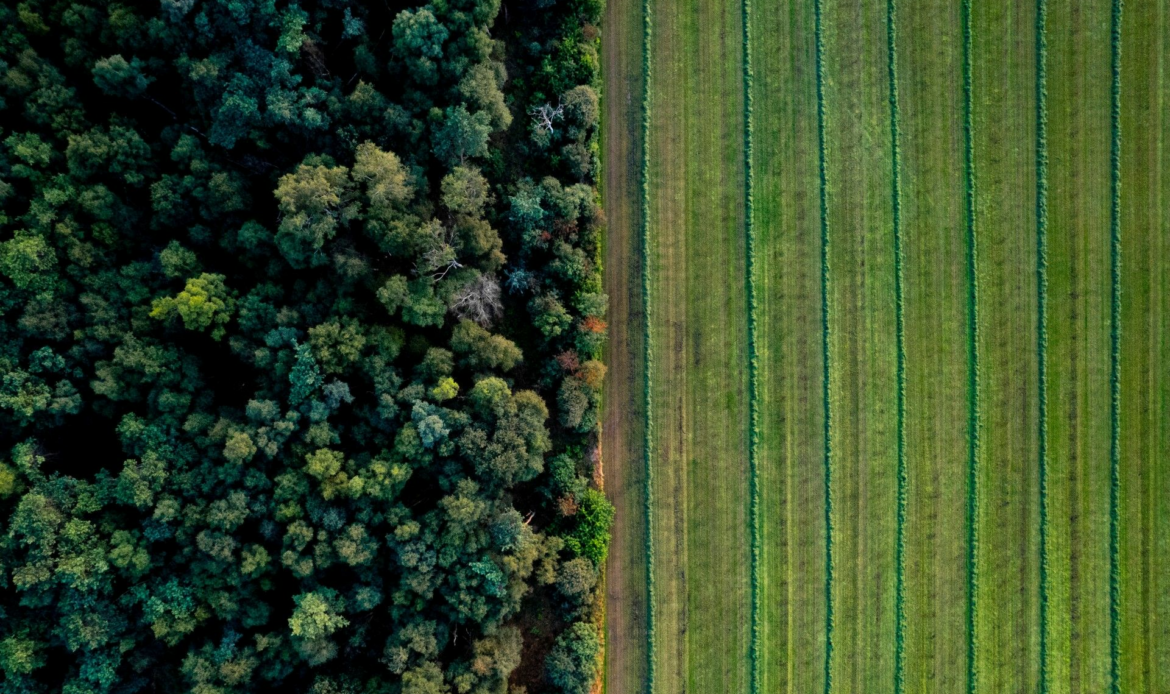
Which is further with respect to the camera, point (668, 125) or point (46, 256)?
point (668, 125)

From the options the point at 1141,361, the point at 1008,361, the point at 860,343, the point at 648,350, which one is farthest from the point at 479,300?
the point at 1141,361

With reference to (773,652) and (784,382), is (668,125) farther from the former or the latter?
(773,652)

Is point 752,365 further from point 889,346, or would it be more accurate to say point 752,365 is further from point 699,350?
point 889,346

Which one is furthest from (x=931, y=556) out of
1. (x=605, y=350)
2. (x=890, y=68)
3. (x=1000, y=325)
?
(x=890, y=68)

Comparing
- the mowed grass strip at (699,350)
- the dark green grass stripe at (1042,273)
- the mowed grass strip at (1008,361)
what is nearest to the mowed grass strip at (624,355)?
the mowed grass strip at (699,350)

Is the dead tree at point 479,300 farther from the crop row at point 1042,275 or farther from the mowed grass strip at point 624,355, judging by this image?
the crop row at point 1042,275

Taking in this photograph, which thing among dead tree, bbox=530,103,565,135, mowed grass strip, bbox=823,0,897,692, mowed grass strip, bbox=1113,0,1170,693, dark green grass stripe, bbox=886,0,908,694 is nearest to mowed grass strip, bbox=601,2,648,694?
dead tree, bbox=530,103,565,135
